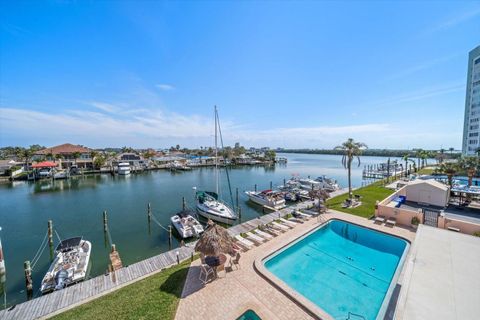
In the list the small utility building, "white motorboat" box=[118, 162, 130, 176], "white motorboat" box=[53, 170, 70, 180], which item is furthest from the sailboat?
"white motorboat" box=[53, 170, 70, 180]

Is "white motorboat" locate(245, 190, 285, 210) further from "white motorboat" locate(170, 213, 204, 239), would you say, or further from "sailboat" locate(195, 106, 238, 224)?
"white motorboat" locate(170, 213, 204, 239)

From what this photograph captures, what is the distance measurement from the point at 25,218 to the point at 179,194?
718 inches

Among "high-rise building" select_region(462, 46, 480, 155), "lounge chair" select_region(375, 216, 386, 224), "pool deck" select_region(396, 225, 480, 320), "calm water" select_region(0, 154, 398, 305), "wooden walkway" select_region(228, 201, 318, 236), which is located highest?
"high-rise building" select_region(462, 46, 480, 155)

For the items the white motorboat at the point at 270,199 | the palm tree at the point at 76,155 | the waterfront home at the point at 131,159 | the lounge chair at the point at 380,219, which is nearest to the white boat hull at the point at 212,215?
the white motorboat at the point at 270,199

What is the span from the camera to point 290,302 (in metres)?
7.83

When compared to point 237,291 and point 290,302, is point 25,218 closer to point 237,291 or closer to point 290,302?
point 237,291

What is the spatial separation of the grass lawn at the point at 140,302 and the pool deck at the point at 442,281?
7.70 m

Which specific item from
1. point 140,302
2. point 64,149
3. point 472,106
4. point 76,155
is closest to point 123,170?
point 76,155

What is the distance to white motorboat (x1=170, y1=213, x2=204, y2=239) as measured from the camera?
1674 centimetres

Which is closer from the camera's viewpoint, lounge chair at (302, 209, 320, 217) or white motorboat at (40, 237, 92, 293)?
white motorboat at (40, 237, 92, 293)

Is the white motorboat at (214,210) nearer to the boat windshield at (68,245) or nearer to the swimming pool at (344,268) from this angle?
the swimming pool at (344,268)

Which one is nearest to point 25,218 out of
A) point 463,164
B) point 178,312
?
point 178,312

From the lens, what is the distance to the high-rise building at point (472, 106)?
4634cm

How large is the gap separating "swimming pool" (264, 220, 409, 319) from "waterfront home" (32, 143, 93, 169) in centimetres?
7136
